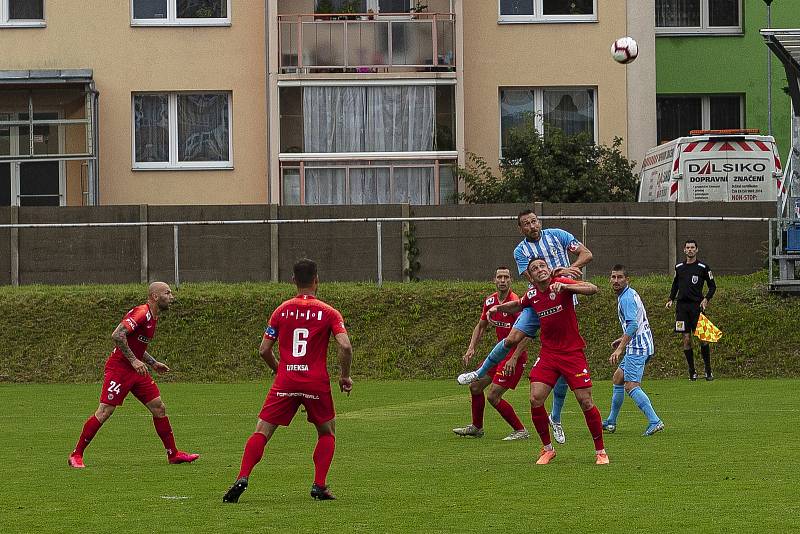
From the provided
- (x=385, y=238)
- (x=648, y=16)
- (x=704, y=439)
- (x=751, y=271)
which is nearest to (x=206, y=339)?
(x=385, y=238)

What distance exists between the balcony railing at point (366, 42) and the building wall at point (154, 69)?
4.35 ft

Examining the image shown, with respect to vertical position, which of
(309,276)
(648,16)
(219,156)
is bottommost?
(309,276)

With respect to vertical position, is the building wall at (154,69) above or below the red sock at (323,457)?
above

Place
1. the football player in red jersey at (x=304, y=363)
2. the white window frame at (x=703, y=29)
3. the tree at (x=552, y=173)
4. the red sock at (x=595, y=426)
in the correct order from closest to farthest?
the football player in red jersey at (x=304, y=363)
the red sock at (x=595, y=426)
the tree at (x=552, y=173)
the white window frame at (x=703, y=29)

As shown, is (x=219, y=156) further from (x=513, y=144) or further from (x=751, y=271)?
(x=751, y=271)

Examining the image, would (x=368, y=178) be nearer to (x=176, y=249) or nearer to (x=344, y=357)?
(x=176, y=249)

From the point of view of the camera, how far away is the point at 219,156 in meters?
37.1

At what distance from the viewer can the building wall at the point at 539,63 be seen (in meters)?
37.2

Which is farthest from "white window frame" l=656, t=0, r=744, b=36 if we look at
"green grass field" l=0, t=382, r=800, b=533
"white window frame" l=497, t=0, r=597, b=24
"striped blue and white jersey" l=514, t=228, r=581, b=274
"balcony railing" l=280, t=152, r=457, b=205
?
"striped blue and white jersey" l=514, t=228, r=581, b=274

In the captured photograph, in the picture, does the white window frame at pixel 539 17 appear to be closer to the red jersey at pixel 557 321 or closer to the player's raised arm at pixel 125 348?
the red jersey at pixel 557 321

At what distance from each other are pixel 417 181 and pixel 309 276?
82.9ft

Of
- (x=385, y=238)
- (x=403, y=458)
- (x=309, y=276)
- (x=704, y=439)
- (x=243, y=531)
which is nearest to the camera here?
(x=243, y=531)

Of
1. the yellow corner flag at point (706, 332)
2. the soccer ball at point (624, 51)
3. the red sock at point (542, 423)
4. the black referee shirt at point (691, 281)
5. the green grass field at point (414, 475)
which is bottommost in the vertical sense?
the green grass field at point (414, 475)

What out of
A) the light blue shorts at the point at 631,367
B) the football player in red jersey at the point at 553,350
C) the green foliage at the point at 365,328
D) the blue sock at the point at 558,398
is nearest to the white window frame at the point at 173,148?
the green foliage at the point at 365,328
